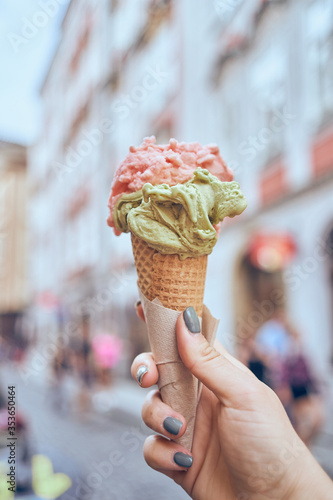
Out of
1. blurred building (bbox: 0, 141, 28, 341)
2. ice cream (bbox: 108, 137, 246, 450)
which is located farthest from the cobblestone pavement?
blurred building (bbox: 0, 141, 28, 341)

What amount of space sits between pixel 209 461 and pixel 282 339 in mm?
3278

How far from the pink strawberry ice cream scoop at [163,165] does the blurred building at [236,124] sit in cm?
358

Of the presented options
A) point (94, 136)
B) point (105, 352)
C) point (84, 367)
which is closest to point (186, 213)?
point (94, 136)

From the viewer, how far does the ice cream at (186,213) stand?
4.13 feet

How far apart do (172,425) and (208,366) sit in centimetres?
24

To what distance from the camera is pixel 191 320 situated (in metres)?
1.28

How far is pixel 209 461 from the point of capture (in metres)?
1.40

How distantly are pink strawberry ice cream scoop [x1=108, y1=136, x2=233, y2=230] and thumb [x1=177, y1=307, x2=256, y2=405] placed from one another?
0.48 m

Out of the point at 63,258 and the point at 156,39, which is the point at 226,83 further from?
the point at 63,258

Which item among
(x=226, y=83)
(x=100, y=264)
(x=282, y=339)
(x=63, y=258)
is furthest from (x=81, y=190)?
(x=282, y=339)

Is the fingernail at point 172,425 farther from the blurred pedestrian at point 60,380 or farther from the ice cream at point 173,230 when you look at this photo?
the blurred pedestrian at point 60,380

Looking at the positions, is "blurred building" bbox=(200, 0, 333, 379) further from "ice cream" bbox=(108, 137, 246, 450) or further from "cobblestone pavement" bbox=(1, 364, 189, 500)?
"ice cream" bbox=(108, 137, 246, 450)

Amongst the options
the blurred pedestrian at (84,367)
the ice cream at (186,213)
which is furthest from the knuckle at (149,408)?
the blurred pedestrian at (84,367)

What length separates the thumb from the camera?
1235 mm
